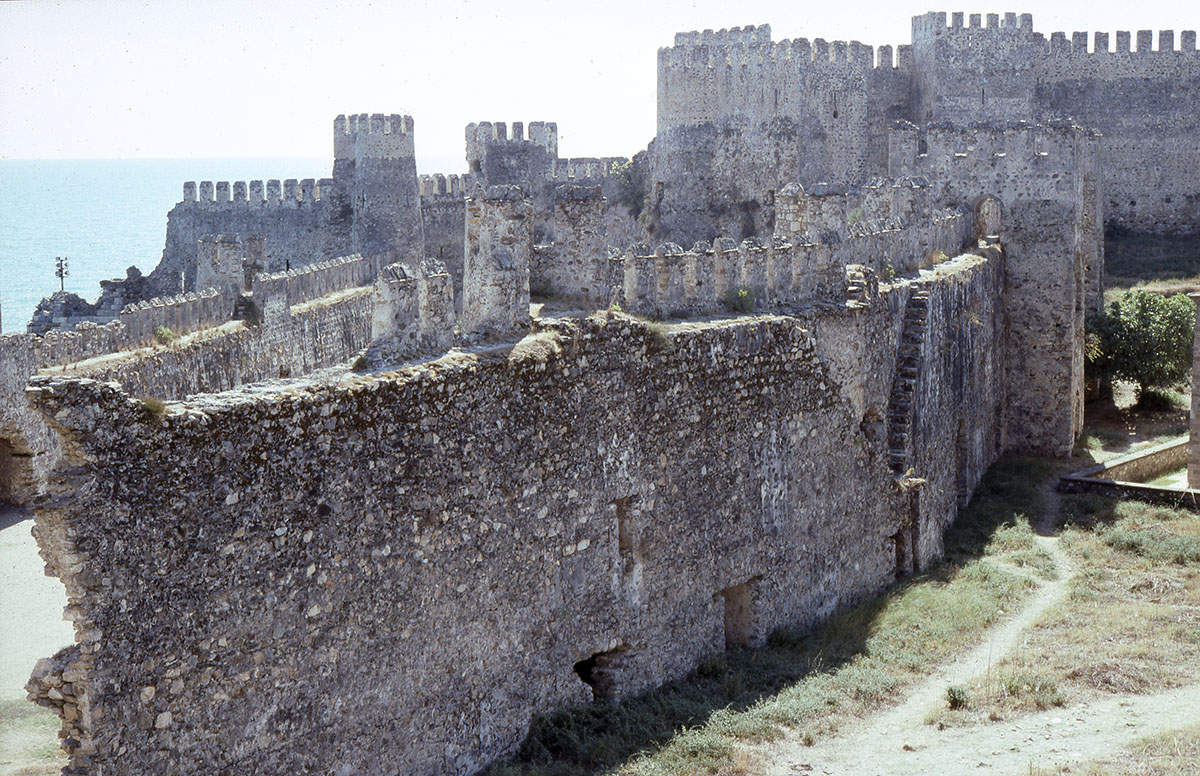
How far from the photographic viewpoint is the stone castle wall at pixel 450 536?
866 centimetres

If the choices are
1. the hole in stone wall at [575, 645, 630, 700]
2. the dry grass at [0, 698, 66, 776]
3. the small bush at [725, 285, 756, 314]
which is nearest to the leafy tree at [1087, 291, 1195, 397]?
the small bush at [725, 285, 756, 314]

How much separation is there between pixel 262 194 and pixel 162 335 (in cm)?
1760

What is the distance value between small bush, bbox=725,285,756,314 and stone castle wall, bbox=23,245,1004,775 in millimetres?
402

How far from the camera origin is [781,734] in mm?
12344

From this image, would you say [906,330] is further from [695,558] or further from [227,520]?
[227,520]

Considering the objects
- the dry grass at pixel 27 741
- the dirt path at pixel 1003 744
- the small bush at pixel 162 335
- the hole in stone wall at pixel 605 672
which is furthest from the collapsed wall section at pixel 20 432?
the dirt path at pixel 1003 744

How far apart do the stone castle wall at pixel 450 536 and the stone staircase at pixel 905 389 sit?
685 millimetres

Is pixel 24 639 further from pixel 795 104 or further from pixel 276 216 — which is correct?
pixel 795 104

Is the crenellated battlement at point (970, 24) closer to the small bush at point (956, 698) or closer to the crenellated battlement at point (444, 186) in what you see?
the crenellated battlement at point (444, 186)

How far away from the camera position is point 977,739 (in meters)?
12.4

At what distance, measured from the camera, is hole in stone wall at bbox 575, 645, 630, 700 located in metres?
12.8

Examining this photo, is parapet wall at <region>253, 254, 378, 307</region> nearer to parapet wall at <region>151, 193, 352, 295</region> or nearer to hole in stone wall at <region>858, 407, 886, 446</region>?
parapet wall at <region>151, 193, 352, 295</region>

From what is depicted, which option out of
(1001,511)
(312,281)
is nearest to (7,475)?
(312,281)

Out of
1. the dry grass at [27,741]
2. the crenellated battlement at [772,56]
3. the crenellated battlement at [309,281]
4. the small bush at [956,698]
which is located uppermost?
the crenellated battlement at [772,56]
